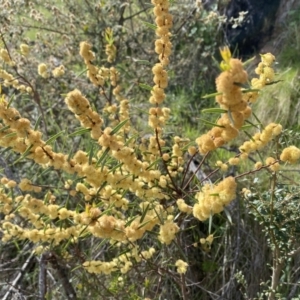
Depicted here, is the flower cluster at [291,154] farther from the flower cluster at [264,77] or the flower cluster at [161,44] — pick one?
the flower cluster at [161,44]

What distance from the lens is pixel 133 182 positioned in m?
1.12

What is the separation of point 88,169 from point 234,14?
2.33 meters

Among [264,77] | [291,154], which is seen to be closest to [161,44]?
[264,77]

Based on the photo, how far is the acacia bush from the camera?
0.98m

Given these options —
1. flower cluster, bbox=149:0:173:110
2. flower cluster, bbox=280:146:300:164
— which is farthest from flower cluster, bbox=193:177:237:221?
flower cluster, bbox=149:0:173:110

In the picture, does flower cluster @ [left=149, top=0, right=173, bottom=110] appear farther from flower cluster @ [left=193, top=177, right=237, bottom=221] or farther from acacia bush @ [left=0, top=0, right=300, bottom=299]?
flower cluster @ [left=193, top=177, right=237, bottom=221]

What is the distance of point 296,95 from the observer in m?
2.43

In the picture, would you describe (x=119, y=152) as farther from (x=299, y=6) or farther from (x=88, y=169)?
(x=299, y=6)

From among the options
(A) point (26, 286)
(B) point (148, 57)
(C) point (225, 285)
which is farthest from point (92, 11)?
(C) point (225, 285)

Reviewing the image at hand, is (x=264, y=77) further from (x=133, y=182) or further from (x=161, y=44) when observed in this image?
(x=133, y=182)

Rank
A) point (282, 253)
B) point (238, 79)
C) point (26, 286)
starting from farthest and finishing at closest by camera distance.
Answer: point (26, 286) → point (282, 253) → point (238, 79)

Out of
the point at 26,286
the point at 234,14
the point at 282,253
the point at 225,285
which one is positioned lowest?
the point at 26,286

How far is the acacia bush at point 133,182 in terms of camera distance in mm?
977

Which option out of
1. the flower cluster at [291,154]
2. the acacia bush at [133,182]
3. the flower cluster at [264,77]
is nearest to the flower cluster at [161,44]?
the acacia bush at [133,182]
